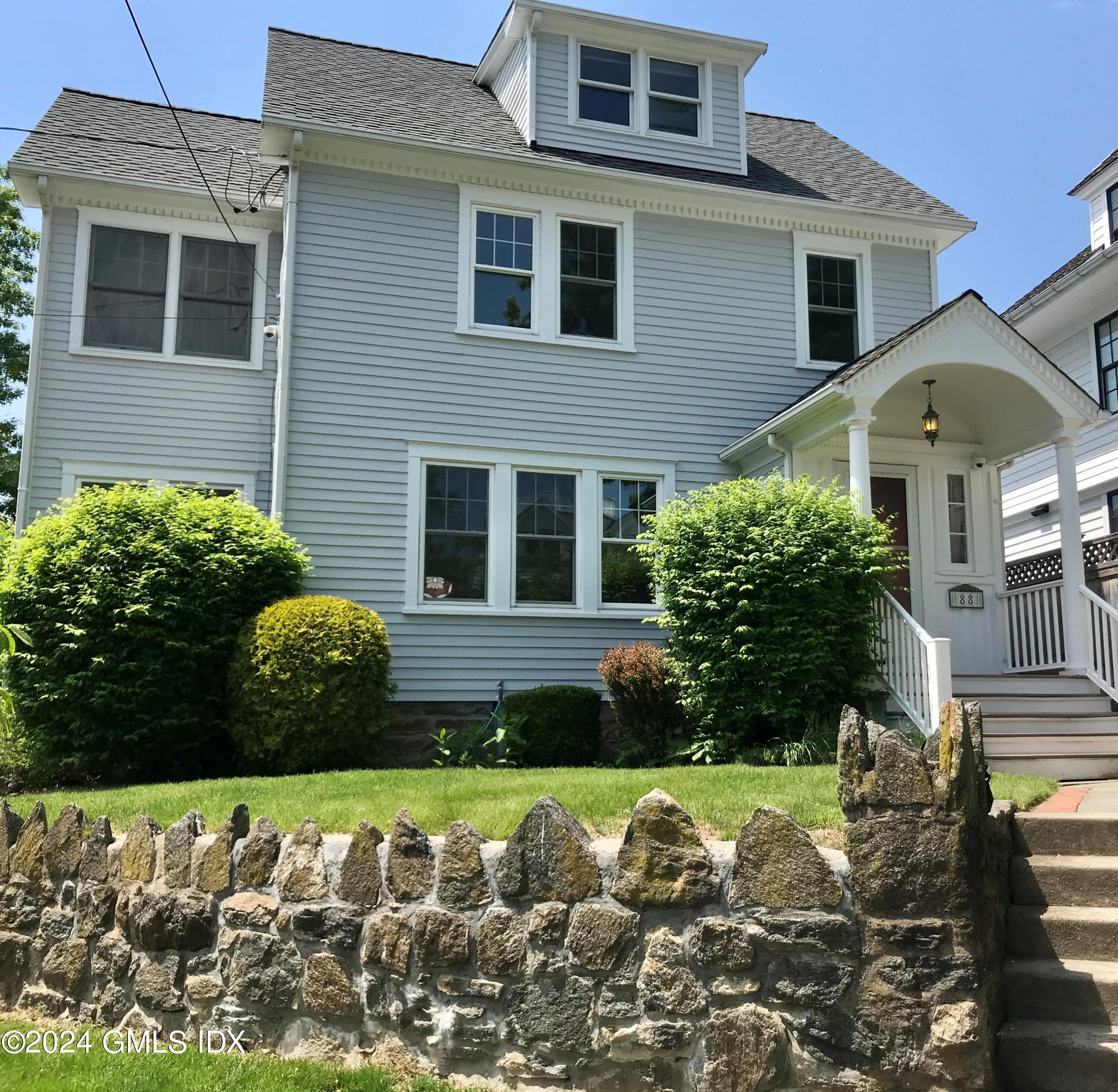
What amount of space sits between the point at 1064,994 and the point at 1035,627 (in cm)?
703

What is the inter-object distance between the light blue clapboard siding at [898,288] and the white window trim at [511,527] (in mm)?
3584

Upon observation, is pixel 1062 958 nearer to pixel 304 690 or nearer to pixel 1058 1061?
pixel 1058 1061

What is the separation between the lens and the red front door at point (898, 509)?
1138 cm

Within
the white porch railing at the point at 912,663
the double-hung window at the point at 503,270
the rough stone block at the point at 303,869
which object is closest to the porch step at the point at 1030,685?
the white porch railing at the point at 912,663

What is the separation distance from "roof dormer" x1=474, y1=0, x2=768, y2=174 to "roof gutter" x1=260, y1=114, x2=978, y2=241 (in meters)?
0.72

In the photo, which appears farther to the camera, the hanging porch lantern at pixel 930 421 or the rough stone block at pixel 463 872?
the hanging porch lantern at pixel 930 421

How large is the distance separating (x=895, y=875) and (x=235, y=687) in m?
6.43

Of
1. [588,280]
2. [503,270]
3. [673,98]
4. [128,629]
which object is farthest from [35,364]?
[673,98]

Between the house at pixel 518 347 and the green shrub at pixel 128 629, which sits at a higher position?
the house at pixel 518 347

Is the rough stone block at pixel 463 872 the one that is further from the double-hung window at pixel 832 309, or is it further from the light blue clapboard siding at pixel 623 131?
the light blue clapboard siding at pixel 623 131

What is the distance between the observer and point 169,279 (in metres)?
11.7

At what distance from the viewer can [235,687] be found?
8.83 m

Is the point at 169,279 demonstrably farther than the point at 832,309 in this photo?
No

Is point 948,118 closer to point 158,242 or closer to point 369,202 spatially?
point 369,202
